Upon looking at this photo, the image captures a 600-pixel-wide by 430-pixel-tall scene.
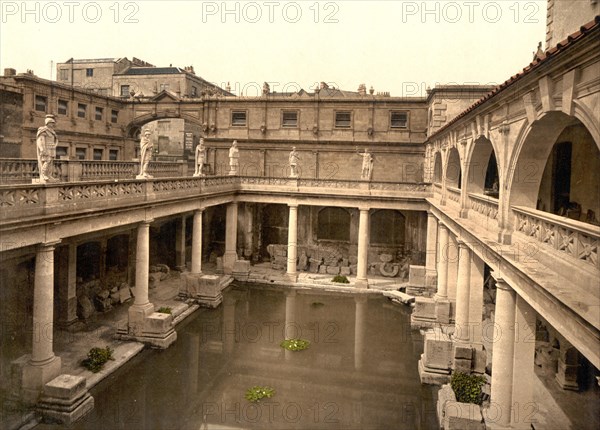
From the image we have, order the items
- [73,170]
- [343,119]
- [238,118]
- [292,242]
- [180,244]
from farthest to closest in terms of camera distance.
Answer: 1. [238,118]
2. [343,119]
3. [180,244]
4. [292,242]
5. [73,170]

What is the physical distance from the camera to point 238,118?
3544 cm

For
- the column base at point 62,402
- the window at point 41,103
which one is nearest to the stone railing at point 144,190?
the column base at point 62,402

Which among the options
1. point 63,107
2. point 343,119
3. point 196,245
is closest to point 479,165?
point 196,245

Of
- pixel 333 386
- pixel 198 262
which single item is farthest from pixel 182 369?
pixel 198 262

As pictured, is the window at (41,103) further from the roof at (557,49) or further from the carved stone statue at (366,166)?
the roof at (557,49)

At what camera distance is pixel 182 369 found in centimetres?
Answer: 1628

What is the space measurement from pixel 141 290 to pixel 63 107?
20239 millimetres

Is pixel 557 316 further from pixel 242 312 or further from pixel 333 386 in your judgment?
pixel 242 312

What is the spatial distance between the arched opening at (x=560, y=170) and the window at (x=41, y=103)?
100.0 ft

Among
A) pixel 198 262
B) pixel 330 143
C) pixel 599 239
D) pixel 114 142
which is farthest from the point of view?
pixel 114 142

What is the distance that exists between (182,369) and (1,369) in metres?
5.46

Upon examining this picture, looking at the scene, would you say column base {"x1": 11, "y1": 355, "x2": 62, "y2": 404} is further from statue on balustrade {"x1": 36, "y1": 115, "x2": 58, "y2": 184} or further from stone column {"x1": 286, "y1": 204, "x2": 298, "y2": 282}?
stone column {"x1": 286, "y1": 204, "x2": 298, "y2": 282}

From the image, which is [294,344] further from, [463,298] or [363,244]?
[363,244]

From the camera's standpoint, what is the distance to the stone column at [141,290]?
18562mm
